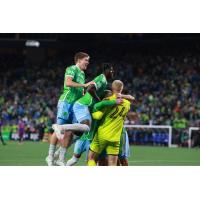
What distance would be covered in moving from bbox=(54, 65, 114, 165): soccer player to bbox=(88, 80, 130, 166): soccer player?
46 centimetres

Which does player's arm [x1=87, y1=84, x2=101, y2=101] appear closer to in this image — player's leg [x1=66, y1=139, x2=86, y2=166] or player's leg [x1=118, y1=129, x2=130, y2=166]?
player's leg [x1=118, y1=129, x2=130, y2=166]

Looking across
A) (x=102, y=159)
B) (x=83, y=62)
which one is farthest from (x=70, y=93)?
(x=102, y=159)

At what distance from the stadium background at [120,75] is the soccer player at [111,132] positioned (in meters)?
17.9

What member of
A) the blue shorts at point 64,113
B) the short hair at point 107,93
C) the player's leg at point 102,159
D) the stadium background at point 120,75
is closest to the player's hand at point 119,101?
the short hair at point 107,93

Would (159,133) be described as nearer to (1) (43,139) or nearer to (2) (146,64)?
(1) (43,139)

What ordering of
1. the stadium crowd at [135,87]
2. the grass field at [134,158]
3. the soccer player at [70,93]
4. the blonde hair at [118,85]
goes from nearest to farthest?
1. the blonde hair at [118,85]
2. the soccer player at [70,93]
3. the grass field at [134,158]
4. the stadium crowd at [135,87]

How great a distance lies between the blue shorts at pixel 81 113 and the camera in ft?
45.6

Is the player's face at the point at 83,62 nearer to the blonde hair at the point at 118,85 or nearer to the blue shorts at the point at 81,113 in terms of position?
the blue shorts at the point at 81,113

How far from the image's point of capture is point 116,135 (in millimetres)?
13133

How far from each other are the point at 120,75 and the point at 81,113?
26.5 meters

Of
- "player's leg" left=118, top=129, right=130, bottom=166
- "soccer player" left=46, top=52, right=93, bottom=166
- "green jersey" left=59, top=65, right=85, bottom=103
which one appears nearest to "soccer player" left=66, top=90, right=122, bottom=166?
"soccer player" left=46, top=52, right=93, bottom=166
